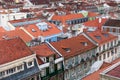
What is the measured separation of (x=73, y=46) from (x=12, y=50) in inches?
675

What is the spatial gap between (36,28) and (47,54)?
26663 mm

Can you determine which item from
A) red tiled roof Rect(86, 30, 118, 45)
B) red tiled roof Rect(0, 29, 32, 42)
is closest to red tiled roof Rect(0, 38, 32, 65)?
red tiled roof Rect(0, 29, 32, 42)

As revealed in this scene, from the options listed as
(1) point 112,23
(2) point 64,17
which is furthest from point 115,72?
(2) point 64,17

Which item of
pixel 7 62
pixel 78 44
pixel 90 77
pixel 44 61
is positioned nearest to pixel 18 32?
pixel 78 44

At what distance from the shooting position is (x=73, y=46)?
63.6 metres

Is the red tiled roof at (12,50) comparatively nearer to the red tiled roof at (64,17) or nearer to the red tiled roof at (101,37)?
the red tiled roof at (101,37)

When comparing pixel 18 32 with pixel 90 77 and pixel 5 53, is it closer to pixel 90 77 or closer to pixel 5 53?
pixel 5 53

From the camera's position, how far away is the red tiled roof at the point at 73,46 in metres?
60.4

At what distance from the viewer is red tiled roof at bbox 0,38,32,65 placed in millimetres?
48475

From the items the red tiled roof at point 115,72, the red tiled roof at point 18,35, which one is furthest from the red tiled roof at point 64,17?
the red tiled roof at point 115,72

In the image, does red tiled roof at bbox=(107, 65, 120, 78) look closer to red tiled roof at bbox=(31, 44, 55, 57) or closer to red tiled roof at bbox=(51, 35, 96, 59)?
Answer: red tiled roof at bbox=(31, 44, 55, 57)

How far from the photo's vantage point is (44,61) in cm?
5462

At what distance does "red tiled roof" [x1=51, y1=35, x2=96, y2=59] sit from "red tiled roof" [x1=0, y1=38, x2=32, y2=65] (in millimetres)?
10210

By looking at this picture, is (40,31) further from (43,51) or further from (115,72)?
(115,72)
